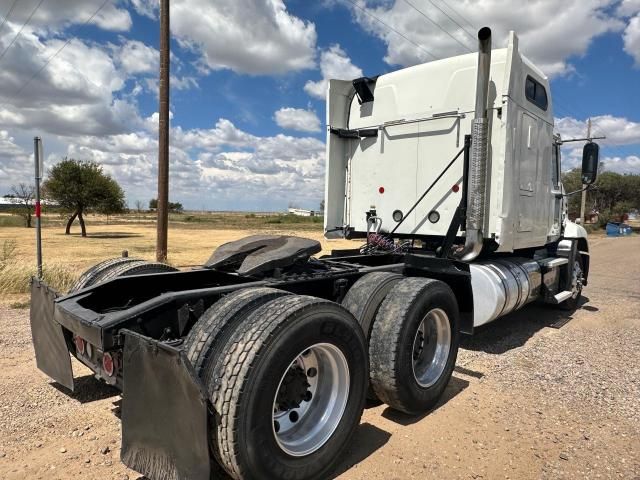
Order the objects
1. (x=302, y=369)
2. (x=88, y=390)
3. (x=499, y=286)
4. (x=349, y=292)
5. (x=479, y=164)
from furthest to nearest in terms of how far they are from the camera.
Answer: (x=499, y=286)
(x=479, y=164)
(x=88, y=390)
(x=349, y=292)
(x=302, y=369)

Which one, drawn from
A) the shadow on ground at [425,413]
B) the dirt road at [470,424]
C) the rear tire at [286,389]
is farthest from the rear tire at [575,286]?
the rear tire at [286,389]

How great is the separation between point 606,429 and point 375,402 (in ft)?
5.86

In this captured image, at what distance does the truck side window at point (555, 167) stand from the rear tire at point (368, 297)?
4274mm

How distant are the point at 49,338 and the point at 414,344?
2806 mm

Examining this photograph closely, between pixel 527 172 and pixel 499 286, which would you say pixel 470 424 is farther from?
pixel 527 172

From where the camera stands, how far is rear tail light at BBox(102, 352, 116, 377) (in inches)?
114

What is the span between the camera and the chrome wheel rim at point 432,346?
161 inches

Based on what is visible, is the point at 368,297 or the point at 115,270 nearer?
the point at 368,297

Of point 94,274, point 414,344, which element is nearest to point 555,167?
point 414,344

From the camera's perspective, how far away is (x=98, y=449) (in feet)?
10.5

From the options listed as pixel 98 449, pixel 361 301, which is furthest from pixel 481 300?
pixel 98 449

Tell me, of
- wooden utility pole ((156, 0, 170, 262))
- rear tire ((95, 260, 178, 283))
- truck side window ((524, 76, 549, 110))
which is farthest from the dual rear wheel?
wooden utility pole ((156, 0, 170, 262))

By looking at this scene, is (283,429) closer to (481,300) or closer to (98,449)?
(98,449)

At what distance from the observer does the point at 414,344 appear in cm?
392
